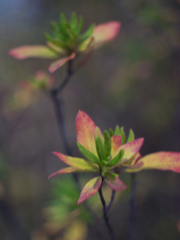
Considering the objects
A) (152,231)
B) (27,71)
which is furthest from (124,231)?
(27,71)

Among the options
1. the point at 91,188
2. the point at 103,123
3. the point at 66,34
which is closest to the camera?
the point at 91,188

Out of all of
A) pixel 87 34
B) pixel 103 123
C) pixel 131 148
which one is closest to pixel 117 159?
pixel 131 148

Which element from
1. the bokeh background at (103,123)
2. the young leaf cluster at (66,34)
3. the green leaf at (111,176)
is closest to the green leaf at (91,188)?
the green leaf at (111,176)

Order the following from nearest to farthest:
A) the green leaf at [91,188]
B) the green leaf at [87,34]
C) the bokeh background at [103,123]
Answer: the green leaf at [91,188] < the green leaf at [87,34] < the bokeh background at [103,123]

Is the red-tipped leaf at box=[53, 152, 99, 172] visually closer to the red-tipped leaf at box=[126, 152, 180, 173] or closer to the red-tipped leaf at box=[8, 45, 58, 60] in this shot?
the red-tipped leaf at box=[126, 152, 180, 173]

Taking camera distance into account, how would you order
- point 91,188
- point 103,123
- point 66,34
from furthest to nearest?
point 103,123
point 66,34
point 91,188

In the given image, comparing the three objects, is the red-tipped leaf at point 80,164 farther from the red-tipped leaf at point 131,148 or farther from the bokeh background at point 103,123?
the bokeh background at point 103,123

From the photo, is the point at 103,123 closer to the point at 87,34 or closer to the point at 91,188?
the point at 87,34

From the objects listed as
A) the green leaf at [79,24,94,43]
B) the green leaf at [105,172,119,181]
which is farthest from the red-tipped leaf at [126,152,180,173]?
the green leaf at [79,24,94,43]

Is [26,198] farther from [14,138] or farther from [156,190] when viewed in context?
[156,190]
